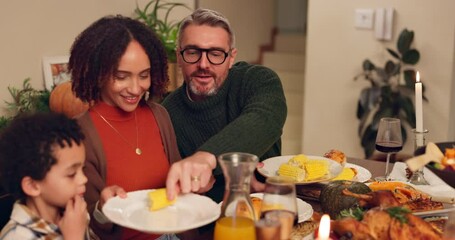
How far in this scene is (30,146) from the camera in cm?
126

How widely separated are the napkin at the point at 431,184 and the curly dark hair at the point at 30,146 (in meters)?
0.96

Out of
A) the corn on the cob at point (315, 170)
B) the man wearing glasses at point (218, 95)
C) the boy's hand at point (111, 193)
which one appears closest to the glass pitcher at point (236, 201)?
the boy's hand at point (111, 193)

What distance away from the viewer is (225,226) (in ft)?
4.02

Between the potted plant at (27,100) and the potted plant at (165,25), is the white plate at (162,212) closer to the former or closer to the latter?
the potted plant at (27,100)

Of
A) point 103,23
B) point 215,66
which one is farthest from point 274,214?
point 215,66

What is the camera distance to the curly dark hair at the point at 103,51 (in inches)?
60.9

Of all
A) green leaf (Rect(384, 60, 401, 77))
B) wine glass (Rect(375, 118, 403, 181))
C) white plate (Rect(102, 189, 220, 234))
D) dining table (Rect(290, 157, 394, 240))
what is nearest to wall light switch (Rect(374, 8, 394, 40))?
green leaf (Rect(384, 60, 401, 77))

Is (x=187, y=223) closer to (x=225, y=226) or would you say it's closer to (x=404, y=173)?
(x=225, y=226)

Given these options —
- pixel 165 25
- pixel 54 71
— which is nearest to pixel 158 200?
pixel 54 71

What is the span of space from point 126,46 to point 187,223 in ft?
1.77

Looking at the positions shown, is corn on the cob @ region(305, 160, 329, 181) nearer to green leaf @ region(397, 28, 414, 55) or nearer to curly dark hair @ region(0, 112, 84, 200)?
curly dark hair @ region(0, 112, 84, 200)

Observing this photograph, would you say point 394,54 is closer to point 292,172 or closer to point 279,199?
point 292,172

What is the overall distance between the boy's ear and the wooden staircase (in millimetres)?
3718

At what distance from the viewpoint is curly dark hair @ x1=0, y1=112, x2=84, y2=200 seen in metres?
1.25
